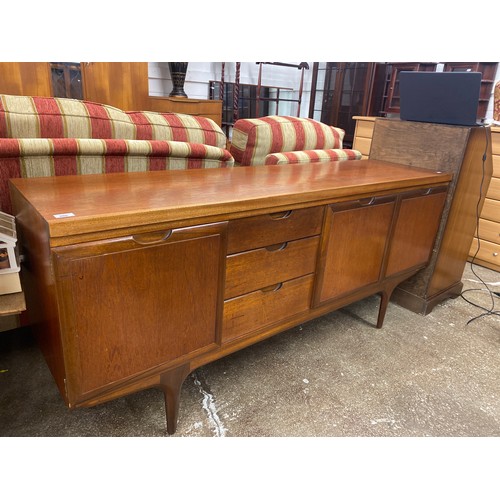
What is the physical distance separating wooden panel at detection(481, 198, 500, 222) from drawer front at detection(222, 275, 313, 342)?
1.79m

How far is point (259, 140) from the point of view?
1.91 metres

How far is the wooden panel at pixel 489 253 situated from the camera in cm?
252

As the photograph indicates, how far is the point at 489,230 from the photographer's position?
2.54m

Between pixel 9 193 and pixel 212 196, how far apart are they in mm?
641

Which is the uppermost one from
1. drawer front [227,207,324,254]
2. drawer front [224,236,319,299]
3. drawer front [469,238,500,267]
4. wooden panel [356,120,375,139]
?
wooden panel [356,120,375,139]

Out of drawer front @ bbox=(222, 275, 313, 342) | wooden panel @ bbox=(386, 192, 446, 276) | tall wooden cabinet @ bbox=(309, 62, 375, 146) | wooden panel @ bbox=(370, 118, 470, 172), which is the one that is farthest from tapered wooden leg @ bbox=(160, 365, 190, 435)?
tall wooden cabinet @ bbox=(309, 62, 375, 146)

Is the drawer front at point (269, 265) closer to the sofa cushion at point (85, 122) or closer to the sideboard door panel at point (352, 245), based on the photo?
the sideboard door panel at point (352, 245)

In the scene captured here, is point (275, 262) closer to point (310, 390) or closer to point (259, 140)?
point (310, 390)

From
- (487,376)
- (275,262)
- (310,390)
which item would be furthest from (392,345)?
(275,262)

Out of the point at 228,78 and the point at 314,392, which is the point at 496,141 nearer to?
Result: the point at 314,392

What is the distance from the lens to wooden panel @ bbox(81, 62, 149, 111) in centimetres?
303

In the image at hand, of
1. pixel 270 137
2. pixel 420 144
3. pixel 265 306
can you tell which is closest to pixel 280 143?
pixel 270 137

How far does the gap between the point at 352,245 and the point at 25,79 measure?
260cm

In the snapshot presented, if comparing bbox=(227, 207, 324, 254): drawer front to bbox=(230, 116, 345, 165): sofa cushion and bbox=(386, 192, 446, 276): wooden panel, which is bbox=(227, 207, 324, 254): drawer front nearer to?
bbox=(386, 192, 446, 276): wooden panel
